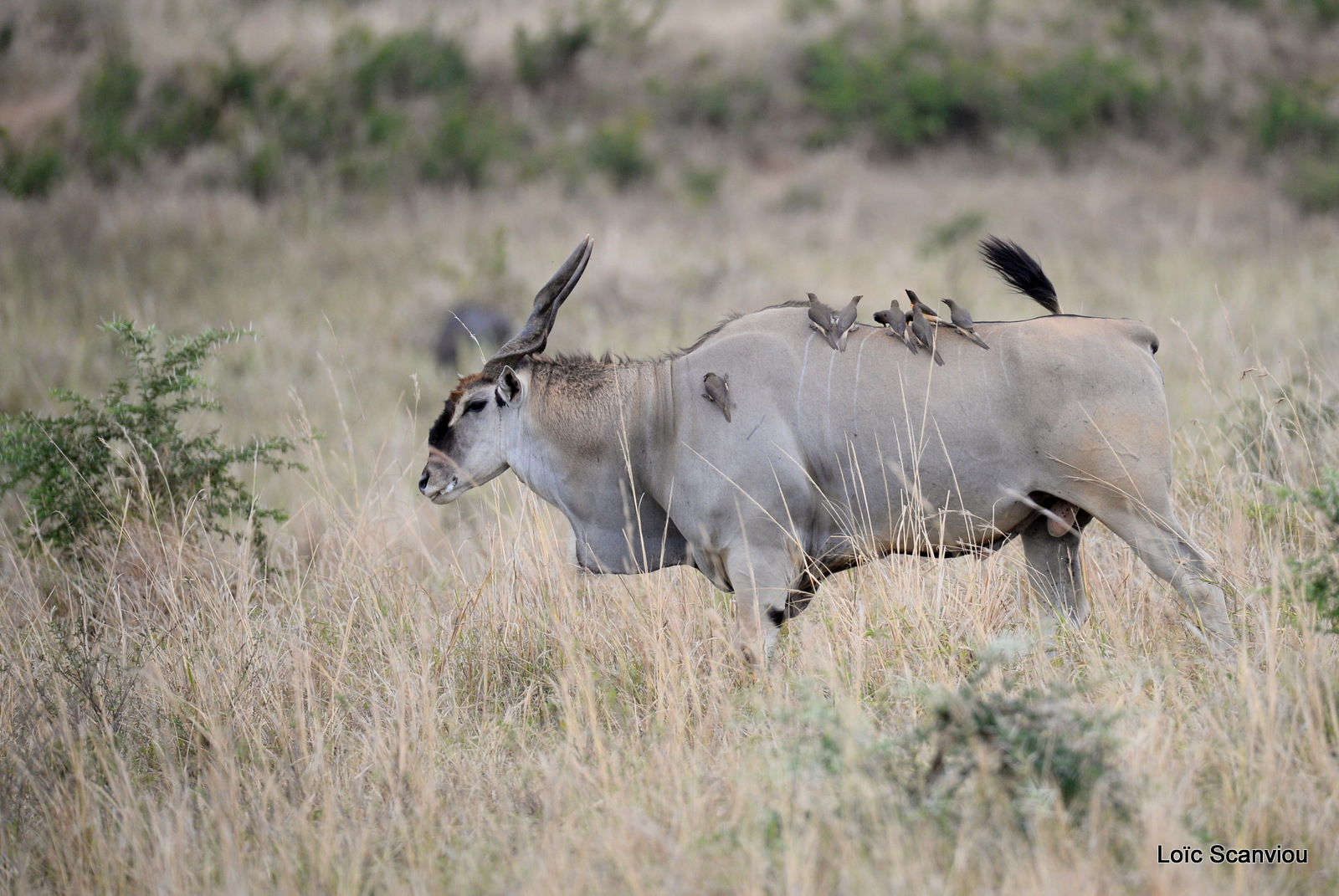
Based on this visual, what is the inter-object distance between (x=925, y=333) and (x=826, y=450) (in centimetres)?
66

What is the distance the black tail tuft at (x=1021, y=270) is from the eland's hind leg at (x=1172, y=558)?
3.55 ft

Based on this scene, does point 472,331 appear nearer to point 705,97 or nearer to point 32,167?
point 32,167

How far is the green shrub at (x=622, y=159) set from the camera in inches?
856

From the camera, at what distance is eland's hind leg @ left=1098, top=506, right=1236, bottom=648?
15.0 ft

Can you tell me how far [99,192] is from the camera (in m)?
18.9

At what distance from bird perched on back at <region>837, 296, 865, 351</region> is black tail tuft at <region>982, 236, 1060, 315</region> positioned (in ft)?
2.42

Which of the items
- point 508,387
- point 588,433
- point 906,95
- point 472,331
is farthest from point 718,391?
point 906,95

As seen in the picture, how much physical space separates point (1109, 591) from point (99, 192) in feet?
61.1

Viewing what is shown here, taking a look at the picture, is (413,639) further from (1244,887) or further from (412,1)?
(412,1)

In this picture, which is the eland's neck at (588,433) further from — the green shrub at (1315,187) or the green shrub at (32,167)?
the green shrub at (1315,187)

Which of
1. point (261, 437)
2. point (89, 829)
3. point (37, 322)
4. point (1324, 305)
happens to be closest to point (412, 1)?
point (37, 322)

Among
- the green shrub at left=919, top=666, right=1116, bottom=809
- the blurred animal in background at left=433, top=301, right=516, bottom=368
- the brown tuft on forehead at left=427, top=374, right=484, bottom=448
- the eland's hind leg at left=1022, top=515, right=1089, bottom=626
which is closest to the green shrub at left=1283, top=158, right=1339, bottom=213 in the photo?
the blurred animal in background at left=433, top=301, right=516, bottom=368

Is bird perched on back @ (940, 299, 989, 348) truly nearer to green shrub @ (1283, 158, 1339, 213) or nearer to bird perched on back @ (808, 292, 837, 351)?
bird perched on back @ (808, 292, 837, 351)

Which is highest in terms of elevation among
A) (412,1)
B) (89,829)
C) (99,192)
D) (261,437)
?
(412,1)
